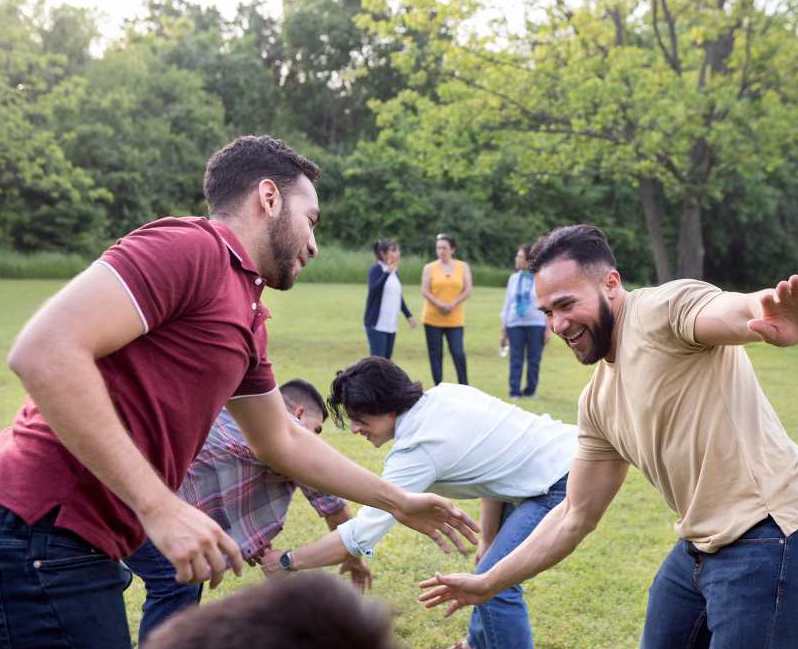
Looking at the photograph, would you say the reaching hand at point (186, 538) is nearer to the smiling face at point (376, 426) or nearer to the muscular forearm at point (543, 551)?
the muscular forearm at point (543, 551)

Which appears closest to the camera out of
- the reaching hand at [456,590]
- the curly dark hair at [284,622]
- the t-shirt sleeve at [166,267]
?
the curly dark hair at [284,622]

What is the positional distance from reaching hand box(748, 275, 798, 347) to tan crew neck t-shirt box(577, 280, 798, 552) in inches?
9.6

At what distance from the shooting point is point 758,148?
909 inches

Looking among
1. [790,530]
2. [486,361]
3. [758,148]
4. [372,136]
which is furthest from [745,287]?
[790,530]

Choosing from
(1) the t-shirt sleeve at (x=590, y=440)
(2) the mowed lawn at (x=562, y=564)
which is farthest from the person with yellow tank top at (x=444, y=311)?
(1) the t-shirt sleeve at (x=590, y=440)

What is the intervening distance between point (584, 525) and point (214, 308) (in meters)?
1.77

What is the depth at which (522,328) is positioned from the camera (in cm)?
1199

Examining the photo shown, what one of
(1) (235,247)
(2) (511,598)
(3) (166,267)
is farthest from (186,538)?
(2) (511,598)

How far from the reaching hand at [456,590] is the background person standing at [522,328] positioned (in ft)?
27.2

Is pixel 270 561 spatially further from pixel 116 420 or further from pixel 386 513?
pixel 116 420

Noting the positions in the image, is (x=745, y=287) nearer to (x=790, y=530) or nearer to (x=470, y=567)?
(x=470, y=567)

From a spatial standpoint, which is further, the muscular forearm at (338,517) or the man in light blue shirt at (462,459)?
the muscular forearm at (338,517)

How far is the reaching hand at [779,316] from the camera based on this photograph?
2.50 meters

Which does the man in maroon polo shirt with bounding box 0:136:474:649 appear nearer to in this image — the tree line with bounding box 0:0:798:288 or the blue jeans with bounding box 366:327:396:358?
the blue jeans with bounding box 366:327:396:358
